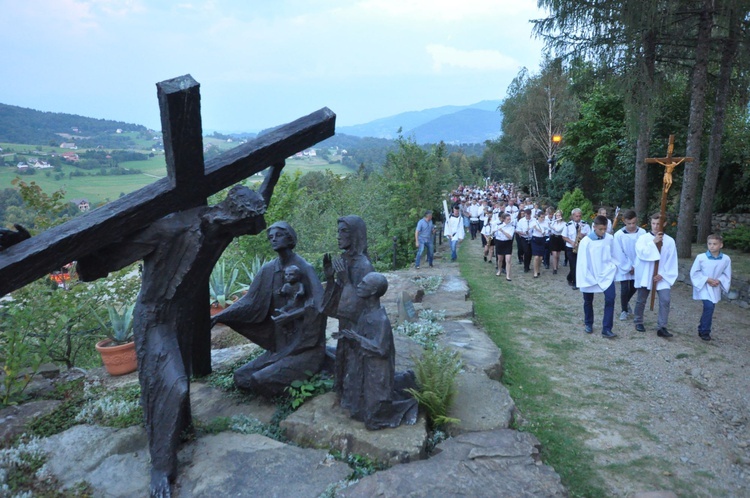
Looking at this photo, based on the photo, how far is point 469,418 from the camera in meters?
4.25

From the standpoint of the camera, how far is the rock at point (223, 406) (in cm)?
446

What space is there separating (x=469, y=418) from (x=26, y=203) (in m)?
7.27

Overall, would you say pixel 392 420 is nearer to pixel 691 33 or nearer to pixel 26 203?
pixel 26 203

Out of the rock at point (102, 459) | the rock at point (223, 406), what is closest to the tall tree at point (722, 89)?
the rock at point (223, 406)

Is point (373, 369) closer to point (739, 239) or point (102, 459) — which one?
point (102, 459)

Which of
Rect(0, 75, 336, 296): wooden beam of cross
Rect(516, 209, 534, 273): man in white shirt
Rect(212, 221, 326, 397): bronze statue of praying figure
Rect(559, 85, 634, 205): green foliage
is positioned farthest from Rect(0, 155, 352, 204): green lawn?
Rect(559, 85, 634, 205): green foliage

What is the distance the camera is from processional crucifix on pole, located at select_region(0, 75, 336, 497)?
10.8ft

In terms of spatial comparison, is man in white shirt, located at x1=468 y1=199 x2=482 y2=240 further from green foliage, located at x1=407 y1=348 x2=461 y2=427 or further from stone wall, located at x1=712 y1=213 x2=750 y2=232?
green foliage, located at x1=407 y1=348 x2=461 y2=427

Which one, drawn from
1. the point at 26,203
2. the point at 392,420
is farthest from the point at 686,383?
the point at 26,203

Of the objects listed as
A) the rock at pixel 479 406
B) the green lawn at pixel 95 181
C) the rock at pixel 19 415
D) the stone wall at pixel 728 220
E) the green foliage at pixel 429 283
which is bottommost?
the rock at pixel 19 415

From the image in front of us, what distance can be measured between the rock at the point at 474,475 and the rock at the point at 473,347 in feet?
5.55

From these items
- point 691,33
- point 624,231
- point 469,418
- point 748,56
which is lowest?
point 469,418

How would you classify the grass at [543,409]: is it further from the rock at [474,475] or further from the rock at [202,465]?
the rock at [202,465]

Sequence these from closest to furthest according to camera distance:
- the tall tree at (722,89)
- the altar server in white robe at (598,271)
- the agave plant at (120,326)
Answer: the agave plant at (120,326), the altar server in white robe at (598,271), the tall tree at (722,89)
